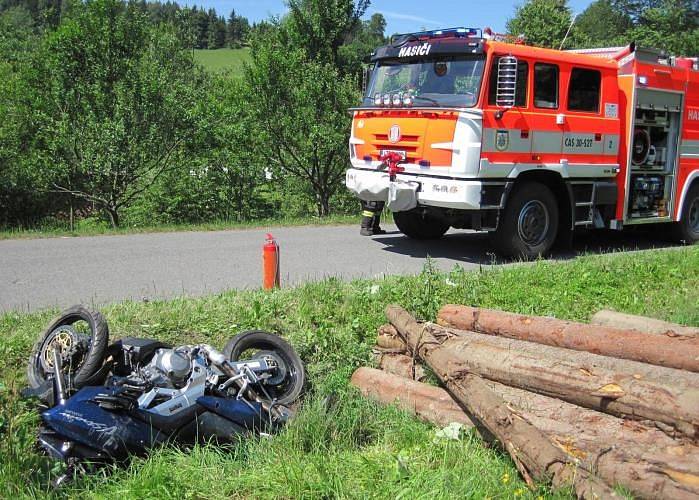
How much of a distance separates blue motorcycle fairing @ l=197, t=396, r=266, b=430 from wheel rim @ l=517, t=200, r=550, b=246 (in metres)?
6.29

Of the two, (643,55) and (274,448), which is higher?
(643,55)

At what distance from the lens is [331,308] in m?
6.91

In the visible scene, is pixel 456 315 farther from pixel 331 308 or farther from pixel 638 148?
pixel 638 148

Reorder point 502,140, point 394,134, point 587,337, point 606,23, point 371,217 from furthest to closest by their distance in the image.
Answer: point 606,23, point 371,217, point 394,134, point 502,140, point 587,337

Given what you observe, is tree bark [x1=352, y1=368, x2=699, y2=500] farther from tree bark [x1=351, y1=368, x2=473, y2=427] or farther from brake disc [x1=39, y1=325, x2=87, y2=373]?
brake disc [x1=39, y1=325, x2=87, y2=373]

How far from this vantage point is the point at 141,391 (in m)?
4.73

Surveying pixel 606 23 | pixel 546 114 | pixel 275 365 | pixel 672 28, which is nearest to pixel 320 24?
pixel 546 114

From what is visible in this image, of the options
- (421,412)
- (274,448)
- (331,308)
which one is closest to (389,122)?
(331,308)

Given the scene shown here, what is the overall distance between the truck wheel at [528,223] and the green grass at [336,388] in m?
0.99

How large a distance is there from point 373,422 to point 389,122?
19.6 feet

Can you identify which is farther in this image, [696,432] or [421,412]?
[421,412]

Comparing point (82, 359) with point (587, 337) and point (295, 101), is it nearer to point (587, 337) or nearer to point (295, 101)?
point (587, 337)

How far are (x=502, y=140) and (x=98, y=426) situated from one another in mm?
6841

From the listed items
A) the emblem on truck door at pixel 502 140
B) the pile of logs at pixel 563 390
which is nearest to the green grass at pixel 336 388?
the pile of logs at pixel 563 390
